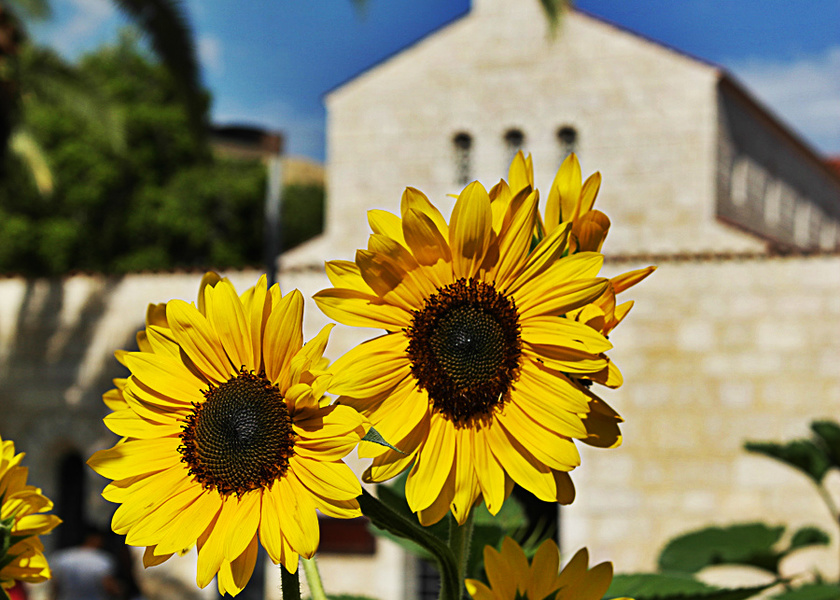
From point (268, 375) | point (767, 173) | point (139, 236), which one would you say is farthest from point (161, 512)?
point (139, 236)

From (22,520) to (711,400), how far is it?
9.07 meters

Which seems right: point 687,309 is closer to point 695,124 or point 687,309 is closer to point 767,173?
point 695,124

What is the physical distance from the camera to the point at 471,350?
2.46 ft

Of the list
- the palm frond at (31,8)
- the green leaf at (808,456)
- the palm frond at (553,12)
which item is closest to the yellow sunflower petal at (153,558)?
the green leaf at (808,456)

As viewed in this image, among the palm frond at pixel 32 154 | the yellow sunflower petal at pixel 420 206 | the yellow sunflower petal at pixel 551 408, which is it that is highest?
the palm frond at pixel 32 154

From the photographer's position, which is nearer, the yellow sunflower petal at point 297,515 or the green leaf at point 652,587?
the yellow sunflower petal at point 297,515

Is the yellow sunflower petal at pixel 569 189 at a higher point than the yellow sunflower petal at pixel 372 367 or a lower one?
higher

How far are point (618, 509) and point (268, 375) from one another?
29.7ft

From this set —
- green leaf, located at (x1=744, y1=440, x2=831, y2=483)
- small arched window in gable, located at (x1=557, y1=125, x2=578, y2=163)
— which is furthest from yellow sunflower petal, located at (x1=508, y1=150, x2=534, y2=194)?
small arched window in gable, located at (x1=557, y1=125, x2=578, y2=163)

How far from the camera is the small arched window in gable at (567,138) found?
590 inches

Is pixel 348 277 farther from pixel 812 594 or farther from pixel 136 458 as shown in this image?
pixel 812 594

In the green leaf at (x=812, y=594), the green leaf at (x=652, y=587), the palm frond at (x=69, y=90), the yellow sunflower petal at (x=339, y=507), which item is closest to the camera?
the yellow sunflower petal at (x=339, y=507)

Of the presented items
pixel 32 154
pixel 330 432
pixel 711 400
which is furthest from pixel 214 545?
pixel 32 154

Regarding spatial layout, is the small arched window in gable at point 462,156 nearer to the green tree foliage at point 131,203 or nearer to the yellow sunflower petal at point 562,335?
the green tree foliage at point 131,203
